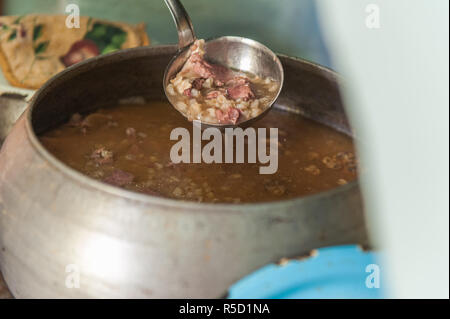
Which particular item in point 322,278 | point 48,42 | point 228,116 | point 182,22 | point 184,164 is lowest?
point 322,278

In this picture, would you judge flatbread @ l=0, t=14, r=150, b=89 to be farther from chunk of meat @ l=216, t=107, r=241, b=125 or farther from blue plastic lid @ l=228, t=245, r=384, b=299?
blue plastic lid @ l=228, t=245, r=384, b=299

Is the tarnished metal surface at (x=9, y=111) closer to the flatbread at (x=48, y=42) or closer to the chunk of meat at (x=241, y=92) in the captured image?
the flatbread at (x=48, y=42)

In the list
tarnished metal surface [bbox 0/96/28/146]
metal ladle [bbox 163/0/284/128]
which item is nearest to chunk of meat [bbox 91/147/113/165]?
metal ladle [bbox 163/0/284/128]

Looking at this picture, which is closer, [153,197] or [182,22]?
[153,197]

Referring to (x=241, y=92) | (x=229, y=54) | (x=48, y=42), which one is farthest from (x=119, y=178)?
(x=48, y=42)

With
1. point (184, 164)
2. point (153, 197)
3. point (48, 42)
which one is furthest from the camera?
point (48, 42)

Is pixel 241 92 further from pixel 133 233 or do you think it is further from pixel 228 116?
pixel 133 233
